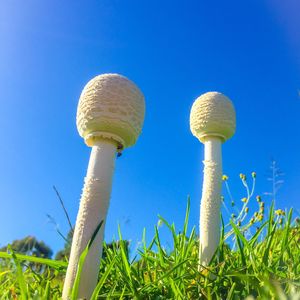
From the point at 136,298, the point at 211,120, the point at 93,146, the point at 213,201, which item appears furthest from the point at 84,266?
the point at 211,120

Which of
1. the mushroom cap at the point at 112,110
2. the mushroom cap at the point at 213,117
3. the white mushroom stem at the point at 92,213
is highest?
the mushroom cap at the point at 213,117

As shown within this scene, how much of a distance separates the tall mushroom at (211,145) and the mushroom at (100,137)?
969 mm

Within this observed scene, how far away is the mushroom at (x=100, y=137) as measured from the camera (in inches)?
101

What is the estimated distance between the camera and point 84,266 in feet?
8.13

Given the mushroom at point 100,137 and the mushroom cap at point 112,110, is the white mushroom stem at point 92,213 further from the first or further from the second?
the mushroom cap at point 112,110

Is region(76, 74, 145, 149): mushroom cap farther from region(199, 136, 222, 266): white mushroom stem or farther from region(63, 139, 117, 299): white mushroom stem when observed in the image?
region(199, 136, 222, 266): white mushroom stem

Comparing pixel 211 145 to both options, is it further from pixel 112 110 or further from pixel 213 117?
pixel 112 110

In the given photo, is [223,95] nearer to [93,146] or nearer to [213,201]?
[213,201]

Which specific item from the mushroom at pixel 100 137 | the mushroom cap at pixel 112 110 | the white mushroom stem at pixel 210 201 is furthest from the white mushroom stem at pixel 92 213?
the white mushroom stem at pixel 210 201

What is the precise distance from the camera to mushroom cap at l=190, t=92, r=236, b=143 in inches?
143

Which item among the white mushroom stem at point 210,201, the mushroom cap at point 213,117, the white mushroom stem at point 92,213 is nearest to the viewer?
the white mushroom stem at point 92,213

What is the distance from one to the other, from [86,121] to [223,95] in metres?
1.72

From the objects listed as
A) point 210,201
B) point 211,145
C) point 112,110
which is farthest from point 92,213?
point 211,145

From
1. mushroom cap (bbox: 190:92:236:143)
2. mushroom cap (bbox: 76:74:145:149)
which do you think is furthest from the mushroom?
mushroom cap (bbox: 190:92:236:143)
